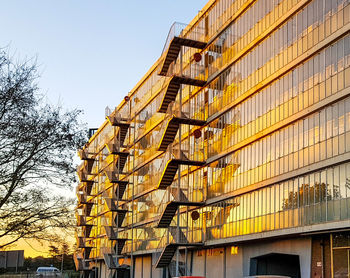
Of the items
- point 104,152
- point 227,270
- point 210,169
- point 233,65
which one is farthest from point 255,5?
point 104,152

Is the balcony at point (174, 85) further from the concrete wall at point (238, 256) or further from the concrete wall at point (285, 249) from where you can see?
the concrete wall at point (285, 249)

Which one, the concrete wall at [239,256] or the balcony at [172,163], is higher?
the balcony at [172,163]

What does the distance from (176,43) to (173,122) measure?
5801mm

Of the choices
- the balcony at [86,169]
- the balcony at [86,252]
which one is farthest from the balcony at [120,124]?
the balcony at [86,252]

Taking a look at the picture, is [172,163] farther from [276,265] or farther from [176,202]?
[276,265]

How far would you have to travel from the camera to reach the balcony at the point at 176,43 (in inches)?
1692

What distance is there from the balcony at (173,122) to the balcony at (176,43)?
3302mm

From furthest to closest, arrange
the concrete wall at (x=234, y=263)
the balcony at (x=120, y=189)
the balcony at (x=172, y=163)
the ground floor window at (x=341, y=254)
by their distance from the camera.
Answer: the balcony at (x=120, y=189), the balcony at (x=172, y=163), the concrete wall at (x=234, y=263), the ground floor window at (x=341, y=254)

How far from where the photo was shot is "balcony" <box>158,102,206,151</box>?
42.2 meters

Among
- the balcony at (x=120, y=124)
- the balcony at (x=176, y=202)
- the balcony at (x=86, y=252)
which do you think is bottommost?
the balcony at (x=86, y=252)

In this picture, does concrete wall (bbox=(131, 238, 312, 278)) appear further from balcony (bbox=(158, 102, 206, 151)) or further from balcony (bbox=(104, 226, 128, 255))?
balcony (bbox=(104, 226, 128, 255))

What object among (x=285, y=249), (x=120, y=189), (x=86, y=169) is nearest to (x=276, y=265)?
(x=285, y=249)

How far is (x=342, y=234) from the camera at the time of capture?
1117 inches

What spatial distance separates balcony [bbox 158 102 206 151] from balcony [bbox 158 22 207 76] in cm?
330
